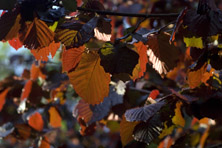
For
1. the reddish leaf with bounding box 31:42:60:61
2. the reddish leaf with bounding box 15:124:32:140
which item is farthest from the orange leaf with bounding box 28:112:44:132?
the reddish leaf with bounding box 31:42:60:61

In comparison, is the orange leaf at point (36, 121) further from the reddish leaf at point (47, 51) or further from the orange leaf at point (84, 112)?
the reddish leaf at point (47, 51)

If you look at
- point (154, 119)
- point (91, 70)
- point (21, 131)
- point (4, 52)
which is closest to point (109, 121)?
point (21, 131)

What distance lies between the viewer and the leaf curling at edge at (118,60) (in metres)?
0.55

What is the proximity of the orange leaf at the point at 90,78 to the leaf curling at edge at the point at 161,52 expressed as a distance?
0.54ft

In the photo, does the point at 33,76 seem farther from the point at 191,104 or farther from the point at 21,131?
the point at 191,104

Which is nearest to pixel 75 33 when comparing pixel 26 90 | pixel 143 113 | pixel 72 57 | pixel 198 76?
pixel 72 57

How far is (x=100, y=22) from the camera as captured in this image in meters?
0.62

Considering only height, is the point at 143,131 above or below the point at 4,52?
above

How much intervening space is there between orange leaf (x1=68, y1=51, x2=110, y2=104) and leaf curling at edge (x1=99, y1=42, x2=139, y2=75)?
49 millimetres

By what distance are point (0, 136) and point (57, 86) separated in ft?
0.97

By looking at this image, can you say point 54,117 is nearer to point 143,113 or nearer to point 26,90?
point 26,90

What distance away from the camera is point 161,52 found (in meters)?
0.71

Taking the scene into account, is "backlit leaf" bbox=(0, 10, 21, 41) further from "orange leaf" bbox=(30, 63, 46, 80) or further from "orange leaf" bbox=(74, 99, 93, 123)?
"orange leaf" bbox=(30, 63, 46, 80)

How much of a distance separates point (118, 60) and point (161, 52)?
206mm
